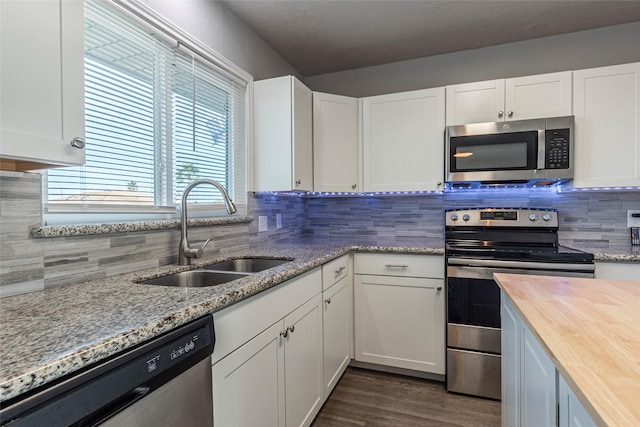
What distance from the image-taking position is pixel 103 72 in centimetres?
137

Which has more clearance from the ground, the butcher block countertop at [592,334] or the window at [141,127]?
the window at [141,127]

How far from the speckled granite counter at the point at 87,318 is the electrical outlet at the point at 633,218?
260cm

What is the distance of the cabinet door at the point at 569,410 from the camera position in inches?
Result: 25.1

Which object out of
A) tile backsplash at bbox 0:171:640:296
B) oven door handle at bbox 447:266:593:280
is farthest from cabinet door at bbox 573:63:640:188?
oven door handle at bbox 447:266:593:280

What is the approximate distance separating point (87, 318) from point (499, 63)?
3.16m

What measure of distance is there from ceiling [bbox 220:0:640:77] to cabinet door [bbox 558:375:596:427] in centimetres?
220

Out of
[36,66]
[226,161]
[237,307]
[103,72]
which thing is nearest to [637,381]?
[237,307]

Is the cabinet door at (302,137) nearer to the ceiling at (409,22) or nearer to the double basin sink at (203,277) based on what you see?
the ceiling at (409,22)

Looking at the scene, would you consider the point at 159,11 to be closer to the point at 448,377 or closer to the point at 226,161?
the point at 226,161

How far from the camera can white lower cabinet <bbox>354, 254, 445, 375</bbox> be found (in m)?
2.26

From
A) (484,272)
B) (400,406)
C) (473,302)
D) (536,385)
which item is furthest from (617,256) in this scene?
(400,406)

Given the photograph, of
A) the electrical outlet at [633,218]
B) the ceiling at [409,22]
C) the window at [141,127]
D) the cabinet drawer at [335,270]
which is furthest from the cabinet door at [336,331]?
the electrical outlet at [633,218]

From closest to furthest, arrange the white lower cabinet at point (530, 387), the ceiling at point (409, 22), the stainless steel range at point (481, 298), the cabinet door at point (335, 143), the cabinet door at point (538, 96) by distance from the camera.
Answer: the white lower cabinet at point (530, 387) → the stainless steel range at point (481, 298) → the ceiling at point (409, 22) → the cabinet door at point (538, 96) → the cabinet door at point (335, 143)

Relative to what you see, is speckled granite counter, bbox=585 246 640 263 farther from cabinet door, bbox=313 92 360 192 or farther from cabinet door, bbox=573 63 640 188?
cabinet door, bbox=313 92 360 192
